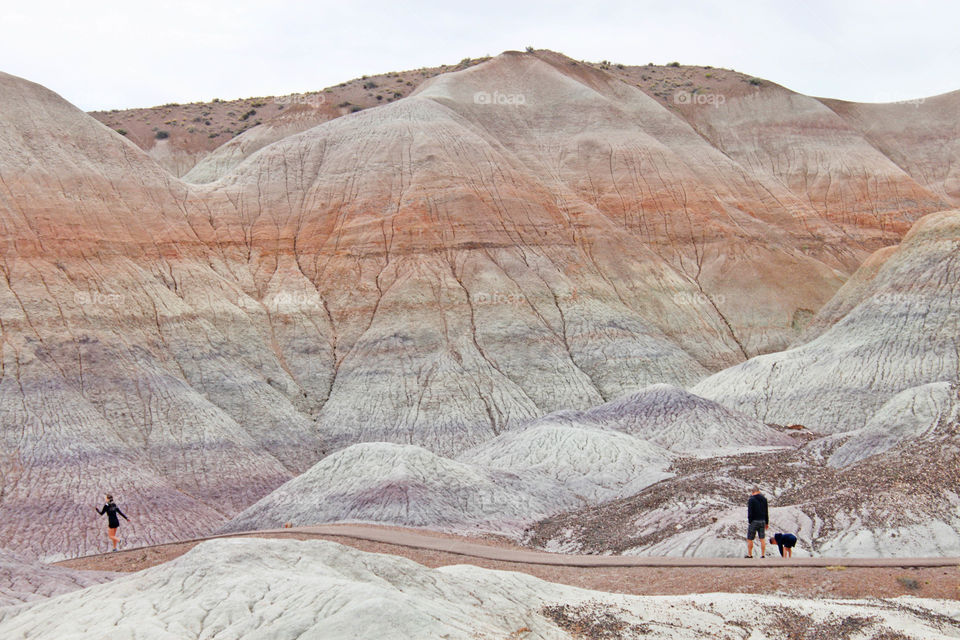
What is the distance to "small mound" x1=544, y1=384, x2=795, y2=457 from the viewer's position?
38.5m

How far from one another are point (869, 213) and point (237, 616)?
219ft

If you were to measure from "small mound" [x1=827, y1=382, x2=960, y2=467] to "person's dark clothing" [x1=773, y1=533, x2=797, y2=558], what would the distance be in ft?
28.2

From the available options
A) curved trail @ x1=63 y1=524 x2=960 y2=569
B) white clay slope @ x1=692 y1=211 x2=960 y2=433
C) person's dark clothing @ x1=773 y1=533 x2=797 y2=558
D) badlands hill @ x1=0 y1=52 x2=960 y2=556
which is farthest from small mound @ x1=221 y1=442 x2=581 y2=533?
white clay slope @ x1=692 y1=211 x2=960 y2=433

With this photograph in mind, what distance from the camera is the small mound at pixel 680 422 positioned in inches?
1515

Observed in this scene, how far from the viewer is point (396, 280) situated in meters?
52.2

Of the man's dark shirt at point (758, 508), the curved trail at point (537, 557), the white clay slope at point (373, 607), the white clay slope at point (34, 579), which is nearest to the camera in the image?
the white clay slope at point (373, 607)

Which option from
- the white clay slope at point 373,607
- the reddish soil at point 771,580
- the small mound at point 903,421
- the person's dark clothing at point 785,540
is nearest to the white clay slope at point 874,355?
the small mound at point 903,421

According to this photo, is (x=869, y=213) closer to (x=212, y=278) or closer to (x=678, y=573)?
(x=212, y=278)

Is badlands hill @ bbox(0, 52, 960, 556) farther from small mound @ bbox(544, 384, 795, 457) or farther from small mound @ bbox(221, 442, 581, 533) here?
small mound @ bbox(221, 442, 581, 533)

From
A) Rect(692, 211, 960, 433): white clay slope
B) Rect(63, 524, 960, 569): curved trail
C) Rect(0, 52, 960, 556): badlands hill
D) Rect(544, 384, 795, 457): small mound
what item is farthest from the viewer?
Rect(692, 211, 960, 433): white clay slope

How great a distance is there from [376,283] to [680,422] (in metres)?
19.5

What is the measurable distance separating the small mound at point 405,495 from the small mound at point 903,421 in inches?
343

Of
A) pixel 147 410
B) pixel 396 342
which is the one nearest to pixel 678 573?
pixel 147 410

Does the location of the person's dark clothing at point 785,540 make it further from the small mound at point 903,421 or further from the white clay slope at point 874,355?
the white clay slope at point 874,355
